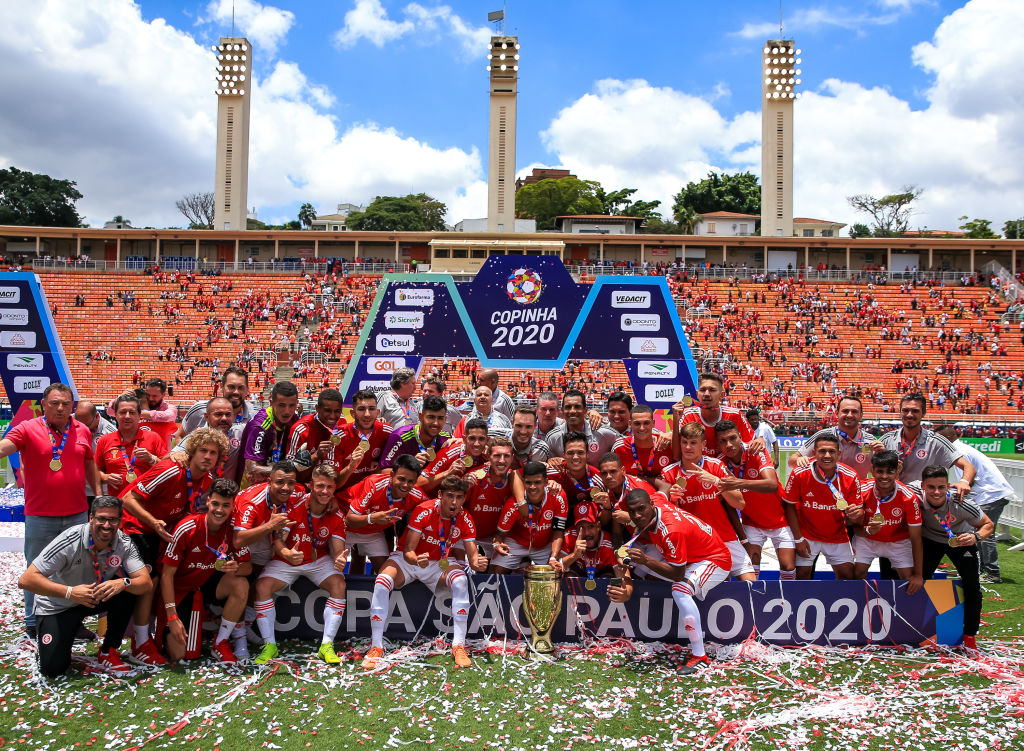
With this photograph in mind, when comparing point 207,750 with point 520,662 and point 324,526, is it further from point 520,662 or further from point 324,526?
point 520,662

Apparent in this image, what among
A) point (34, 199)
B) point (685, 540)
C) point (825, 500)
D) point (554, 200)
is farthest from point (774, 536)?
point (34, 199)

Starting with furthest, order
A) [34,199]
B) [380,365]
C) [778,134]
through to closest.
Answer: [34,199], [778,134], [380,365]

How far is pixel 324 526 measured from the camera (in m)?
6.09

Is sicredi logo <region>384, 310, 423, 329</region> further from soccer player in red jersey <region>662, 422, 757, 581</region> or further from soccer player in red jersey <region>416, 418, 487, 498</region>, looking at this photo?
soccer player in red jersey <region>662, 422, 757, 581</region>

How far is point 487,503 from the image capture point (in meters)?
6.55

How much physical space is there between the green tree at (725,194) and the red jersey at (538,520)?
6775 centimetres

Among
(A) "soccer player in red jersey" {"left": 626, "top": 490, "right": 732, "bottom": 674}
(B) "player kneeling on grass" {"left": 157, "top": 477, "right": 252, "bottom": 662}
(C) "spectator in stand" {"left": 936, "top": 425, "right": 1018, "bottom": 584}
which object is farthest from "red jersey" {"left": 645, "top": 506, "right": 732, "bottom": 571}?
(C) "spectator in stand" {"left": 936, "top": 425, "right": 1018, "bottom": 584}

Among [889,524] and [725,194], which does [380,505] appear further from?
[725,194]

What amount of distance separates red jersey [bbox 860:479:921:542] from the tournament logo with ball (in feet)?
17.8

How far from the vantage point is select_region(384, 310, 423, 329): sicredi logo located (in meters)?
10.5

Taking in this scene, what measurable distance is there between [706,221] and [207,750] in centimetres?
5766

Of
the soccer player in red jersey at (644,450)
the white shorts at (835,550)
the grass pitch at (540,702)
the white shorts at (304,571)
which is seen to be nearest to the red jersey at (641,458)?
the soccer player in red jersey at (644,450)

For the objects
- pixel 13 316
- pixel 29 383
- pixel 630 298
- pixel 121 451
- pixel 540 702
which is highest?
pixel 630 298

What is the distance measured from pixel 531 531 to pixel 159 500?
3.21m
